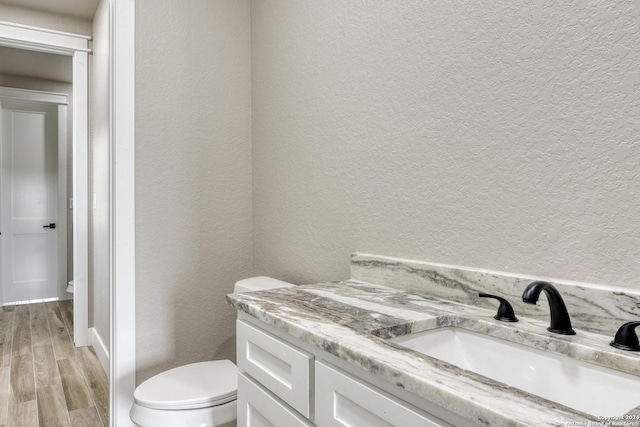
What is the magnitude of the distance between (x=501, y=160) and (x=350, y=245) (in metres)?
0.68

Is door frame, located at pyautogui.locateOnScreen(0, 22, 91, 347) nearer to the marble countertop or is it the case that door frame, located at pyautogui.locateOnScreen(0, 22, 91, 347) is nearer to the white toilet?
the white toilet

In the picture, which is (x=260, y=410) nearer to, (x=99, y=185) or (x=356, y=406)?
(x=356, y=406)

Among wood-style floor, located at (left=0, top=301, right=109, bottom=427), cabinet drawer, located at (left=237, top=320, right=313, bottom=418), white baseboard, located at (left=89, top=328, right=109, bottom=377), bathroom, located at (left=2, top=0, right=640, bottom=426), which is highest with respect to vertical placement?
bathroom, located at (left=2, top=0, right=640, bottom=426)

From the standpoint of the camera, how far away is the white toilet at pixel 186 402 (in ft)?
4.80

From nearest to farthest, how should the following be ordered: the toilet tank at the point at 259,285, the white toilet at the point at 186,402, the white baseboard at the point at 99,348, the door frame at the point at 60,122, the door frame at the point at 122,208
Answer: the white toilet at the point at 186,402 → the toilet tank at the point at 259,285 → the door frame at the point at 122,208 → the white baseboard at the point at 99,348 → the door frame at the point at 60,122

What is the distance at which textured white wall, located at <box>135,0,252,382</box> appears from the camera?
1970mm

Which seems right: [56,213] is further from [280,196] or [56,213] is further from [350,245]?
[350,245]

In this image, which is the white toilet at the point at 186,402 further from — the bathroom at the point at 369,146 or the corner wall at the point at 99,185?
the corner wall at the point at 99,185

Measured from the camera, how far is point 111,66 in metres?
1.91

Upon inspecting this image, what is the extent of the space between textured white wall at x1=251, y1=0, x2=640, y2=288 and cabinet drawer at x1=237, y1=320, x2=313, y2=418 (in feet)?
1.76

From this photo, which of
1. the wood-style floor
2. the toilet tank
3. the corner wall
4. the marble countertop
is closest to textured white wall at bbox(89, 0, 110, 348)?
the corner wall

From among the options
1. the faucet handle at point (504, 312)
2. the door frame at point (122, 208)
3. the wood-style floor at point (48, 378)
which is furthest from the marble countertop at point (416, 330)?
the wood-style floor at point (48, 378)

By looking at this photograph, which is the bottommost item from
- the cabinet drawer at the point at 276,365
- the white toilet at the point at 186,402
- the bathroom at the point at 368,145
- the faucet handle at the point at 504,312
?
the white toilet at the point at 186,402

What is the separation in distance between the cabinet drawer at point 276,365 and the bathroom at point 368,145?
54 cm
